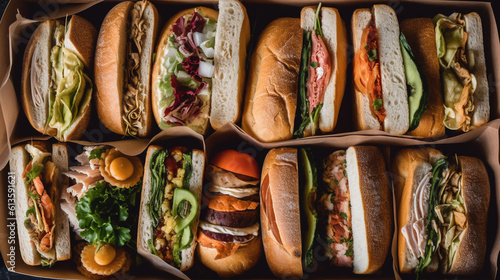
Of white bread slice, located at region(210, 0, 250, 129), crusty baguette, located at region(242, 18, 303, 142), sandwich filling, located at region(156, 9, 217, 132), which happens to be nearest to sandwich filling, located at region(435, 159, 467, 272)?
crusty baguette, located at region(242, 18, 303, 142)

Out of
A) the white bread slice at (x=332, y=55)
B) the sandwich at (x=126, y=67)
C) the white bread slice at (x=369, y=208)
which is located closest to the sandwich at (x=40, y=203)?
the sandwich at (x=126, y=67)

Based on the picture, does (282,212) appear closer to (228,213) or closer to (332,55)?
(228,213)

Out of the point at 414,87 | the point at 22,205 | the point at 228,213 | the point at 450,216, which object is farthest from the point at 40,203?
the point at 450,216

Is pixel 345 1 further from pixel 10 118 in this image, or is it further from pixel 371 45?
pixel 10 118

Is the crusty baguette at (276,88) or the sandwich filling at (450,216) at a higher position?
the crusty baguette at (276,88)

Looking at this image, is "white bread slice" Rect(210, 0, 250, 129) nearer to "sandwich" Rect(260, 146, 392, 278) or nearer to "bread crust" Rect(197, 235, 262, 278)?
"sandwich" Rect(260, 146, 392, 278)

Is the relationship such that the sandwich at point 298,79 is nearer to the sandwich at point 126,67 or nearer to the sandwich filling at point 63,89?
the sandwich at point 126,67
